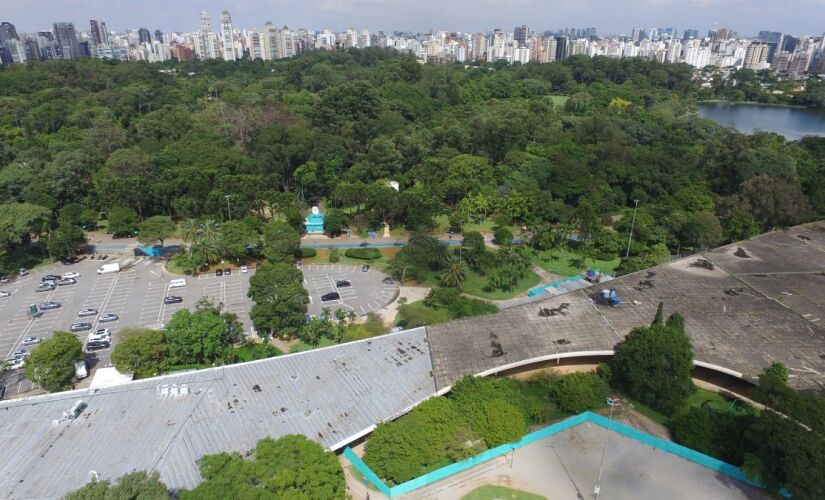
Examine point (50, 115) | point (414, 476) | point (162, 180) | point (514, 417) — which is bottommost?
point (414, 476)

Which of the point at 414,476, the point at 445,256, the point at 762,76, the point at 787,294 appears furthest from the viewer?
the point at 762,76

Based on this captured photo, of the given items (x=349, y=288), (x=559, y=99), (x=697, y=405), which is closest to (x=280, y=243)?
(x=349, y=288)

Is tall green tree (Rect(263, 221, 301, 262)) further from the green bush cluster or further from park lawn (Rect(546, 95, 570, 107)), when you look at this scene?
park lawn (Rect(546, 95, 570, 107))

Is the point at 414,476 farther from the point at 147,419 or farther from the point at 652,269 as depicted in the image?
the point at 652,269

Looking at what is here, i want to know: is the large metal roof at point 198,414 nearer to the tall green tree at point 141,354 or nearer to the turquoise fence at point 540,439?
the tall green tree at point 141,354

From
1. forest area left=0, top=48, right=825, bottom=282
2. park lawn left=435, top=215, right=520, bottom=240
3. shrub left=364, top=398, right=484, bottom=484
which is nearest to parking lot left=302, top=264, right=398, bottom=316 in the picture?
forest area left=0, top=48, right=825, bottom=282

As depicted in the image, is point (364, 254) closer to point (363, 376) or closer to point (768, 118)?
point (363, 376)

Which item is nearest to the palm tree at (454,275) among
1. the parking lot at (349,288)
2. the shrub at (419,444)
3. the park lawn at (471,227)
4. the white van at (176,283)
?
the parking lot at (349,288)

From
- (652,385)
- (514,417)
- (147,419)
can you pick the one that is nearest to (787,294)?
(652,385)
